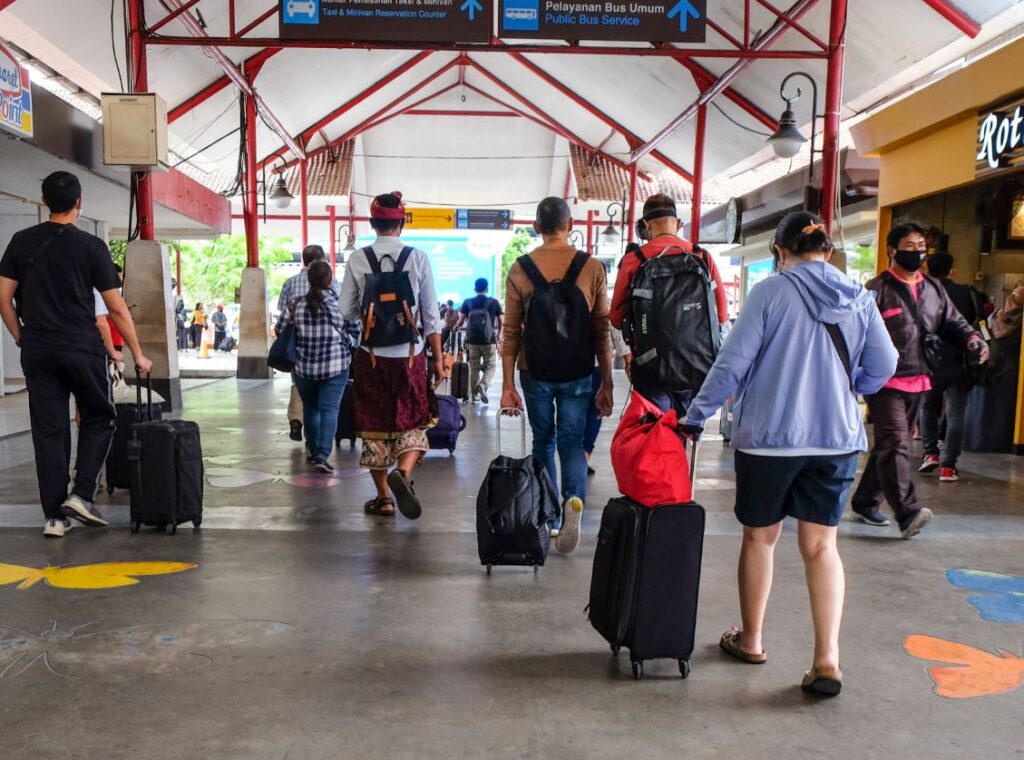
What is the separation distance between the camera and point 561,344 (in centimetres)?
448

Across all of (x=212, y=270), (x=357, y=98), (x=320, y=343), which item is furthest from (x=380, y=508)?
(x=212, y=270)

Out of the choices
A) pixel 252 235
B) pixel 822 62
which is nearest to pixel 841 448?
pixel 822 62

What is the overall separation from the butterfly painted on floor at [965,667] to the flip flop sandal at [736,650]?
55 cm

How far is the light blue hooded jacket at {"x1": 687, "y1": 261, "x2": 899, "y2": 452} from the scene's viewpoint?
297 cm

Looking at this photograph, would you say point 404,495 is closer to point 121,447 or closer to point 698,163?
point 121,447

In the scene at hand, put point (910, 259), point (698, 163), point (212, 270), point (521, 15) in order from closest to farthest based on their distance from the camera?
1. point (910, 259)
2. point (521, 15)
3. point (698, 163)
4. point (212, 270)

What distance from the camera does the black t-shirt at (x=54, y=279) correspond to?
4660 mm

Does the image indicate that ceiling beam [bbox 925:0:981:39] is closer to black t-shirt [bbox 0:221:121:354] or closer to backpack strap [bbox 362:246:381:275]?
backpack strap [bbox 362:246:381:275]

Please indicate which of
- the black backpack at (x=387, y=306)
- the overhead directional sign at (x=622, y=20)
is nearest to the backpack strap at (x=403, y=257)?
the black backpack at (x=387, y=306)

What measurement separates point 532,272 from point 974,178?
19.8 ft

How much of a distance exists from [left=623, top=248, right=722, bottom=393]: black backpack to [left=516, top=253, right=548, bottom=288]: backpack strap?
18.9 inches

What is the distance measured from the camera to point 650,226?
4648 millimetres

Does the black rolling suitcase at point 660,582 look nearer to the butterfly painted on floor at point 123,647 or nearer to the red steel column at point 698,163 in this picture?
the butterfly painted on floor at point 123,647

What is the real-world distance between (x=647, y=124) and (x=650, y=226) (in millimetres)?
16942
